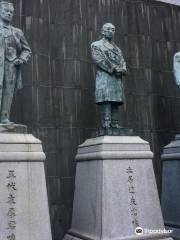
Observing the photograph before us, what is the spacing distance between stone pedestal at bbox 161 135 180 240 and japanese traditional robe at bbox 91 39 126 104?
5.94ft

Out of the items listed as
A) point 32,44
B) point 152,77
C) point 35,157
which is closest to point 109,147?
point 35,157

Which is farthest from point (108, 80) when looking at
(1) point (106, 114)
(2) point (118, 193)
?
(2) point (118, 193)

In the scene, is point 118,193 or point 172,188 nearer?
point 118,193

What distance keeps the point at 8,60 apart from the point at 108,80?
2.03m

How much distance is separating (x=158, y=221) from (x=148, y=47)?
19.5 feet

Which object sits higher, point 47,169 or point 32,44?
point 32,44

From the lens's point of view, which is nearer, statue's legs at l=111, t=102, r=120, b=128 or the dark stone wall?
statue's legs at l=111, t=102, r=120, b=128

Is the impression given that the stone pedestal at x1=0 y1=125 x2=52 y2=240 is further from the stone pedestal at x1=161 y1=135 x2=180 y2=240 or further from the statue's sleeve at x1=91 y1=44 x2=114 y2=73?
the stone pedestal at x1=161 y1=135 x2=180 y2=240

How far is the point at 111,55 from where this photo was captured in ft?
24.0

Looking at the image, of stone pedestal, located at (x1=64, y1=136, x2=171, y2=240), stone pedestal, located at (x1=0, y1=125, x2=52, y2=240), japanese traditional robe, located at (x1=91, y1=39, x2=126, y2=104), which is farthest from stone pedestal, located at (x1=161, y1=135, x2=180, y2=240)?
stone pedestal, located at (x1=0, y1=125, x2=52, y2=240)

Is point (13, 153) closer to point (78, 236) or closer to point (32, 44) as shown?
point (78, 236)

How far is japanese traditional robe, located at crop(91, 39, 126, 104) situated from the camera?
284 inches

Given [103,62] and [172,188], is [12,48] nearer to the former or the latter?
[103,62]

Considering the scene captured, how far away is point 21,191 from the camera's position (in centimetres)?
573
